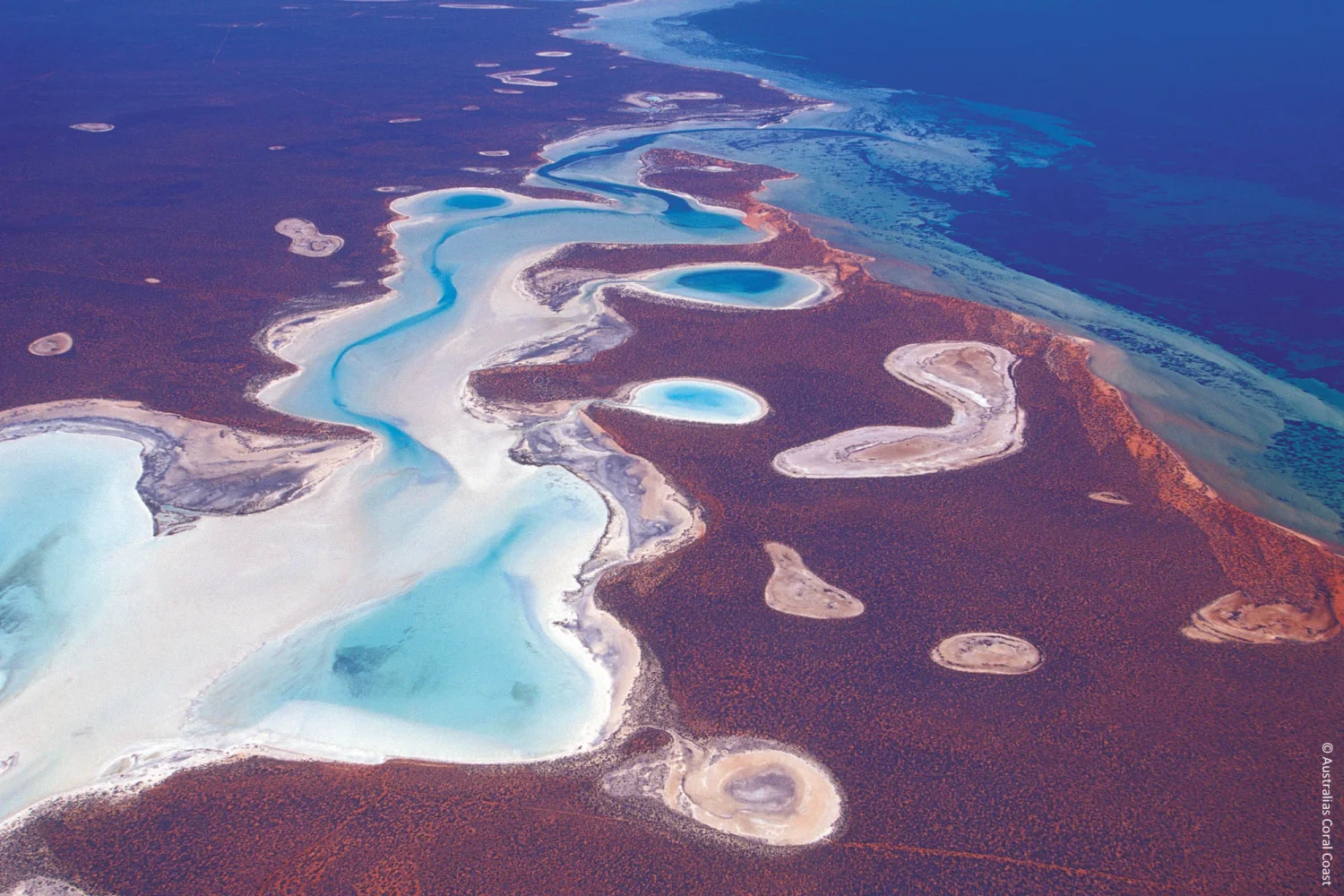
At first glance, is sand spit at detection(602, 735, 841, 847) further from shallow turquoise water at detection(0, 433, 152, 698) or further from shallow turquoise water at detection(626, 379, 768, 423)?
shallow turquoise water at detection(0, 433, 152, 698)

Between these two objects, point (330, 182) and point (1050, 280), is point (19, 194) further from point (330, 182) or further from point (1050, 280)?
point (1050, 280)

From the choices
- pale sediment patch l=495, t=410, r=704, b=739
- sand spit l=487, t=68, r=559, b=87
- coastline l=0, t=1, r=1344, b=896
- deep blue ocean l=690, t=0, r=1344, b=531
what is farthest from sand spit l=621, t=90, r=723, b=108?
pale sediment patch l=495, t=410, r=704, b=739

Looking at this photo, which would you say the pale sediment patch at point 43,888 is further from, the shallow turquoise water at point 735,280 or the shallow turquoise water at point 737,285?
the shallow turquoise water at point 735,280

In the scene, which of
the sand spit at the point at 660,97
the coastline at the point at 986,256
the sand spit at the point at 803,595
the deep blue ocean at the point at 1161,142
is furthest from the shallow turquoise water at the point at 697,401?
the sand spit at the point at 660,97

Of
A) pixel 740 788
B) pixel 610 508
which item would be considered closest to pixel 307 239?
pixel 610 508

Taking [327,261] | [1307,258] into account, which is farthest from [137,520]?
[1307,258]
